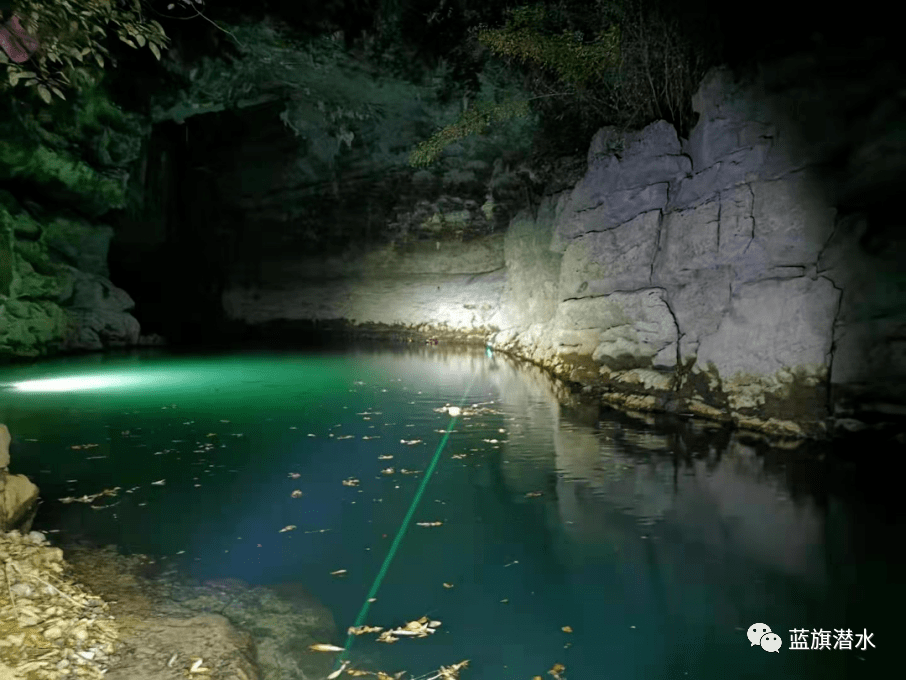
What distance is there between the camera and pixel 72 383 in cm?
1098

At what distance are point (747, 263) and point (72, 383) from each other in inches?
442

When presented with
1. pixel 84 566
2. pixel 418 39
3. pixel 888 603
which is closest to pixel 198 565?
pixel 84 566

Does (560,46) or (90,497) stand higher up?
(560,46)

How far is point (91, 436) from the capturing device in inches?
275

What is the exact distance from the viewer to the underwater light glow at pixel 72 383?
10.4m

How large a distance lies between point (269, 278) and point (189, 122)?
6.31m

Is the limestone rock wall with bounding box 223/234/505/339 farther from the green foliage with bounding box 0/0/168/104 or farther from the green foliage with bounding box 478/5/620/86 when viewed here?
the green foliage with bounding box 0/0/168/104

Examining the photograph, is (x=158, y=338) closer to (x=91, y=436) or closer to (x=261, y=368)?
(x=261, y=368)

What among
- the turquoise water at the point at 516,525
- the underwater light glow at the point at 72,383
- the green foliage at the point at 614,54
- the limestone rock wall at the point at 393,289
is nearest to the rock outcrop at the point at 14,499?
the turquoise water at the point at 516,525

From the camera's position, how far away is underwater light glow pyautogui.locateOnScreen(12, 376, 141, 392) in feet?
34.0

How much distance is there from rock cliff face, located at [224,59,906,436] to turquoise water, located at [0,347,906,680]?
2.84 feet

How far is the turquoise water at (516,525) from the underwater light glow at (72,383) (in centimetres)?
191

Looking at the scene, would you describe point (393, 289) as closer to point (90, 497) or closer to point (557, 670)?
point (90, 497)

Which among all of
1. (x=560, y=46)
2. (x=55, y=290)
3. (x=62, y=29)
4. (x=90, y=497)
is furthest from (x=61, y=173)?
(x=62, y=29)
